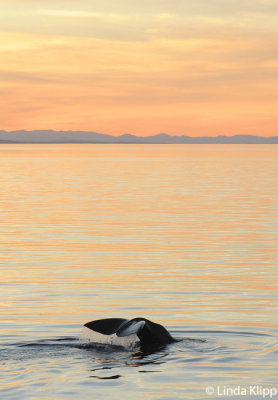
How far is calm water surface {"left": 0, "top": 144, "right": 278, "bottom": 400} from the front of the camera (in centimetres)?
1532

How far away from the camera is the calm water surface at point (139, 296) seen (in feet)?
50.3

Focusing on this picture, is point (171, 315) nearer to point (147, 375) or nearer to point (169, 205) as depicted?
point (147, 375)

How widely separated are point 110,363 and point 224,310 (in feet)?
21.7

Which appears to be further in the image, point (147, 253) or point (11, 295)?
point (147, 253)

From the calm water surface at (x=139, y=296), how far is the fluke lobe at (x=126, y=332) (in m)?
0.19

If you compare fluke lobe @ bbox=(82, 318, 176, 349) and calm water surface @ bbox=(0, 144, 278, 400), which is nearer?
calm water surface @ bbox=(0, 144, 278, 400)

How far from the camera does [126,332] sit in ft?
52.3

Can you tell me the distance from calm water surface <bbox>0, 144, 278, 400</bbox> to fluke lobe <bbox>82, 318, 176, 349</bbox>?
194mm

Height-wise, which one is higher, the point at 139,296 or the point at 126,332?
the point at 126,332

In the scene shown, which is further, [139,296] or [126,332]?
[139,296]

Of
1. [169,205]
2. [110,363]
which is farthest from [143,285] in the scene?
[169,205]

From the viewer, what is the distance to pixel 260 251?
33344 millimetres

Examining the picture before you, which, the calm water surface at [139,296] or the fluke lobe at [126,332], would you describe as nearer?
the calm water surface at [139,296]

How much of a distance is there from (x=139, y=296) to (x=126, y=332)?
8242 millimetres
